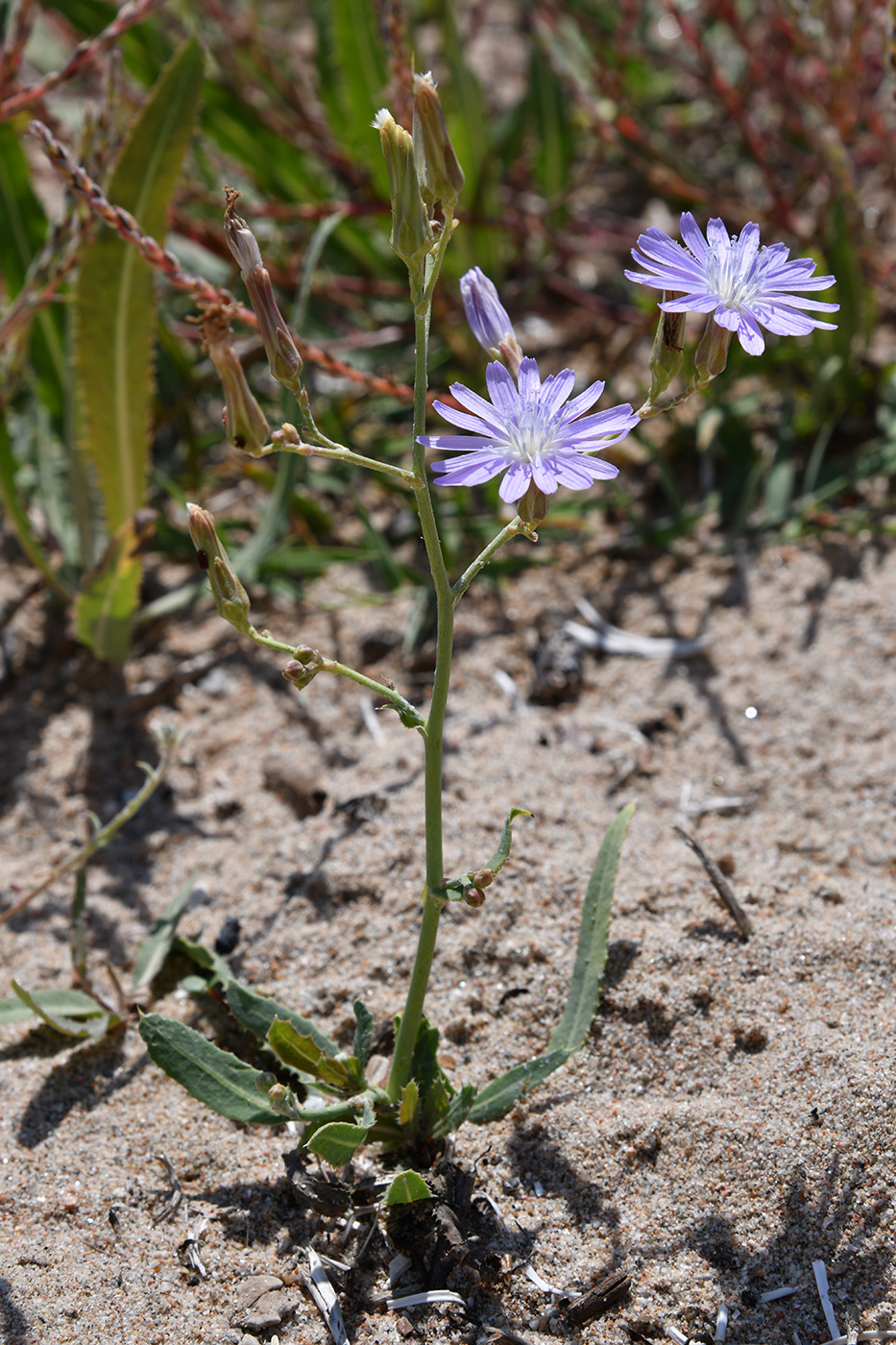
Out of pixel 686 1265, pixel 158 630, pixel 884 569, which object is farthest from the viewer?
pixel 158 630

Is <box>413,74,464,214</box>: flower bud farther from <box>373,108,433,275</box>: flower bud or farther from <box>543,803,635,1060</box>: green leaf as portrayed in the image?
<box>543,803,635,1060</box>: green leaf

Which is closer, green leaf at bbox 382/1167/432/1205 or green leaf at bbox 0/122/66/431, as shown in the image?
green leaf at bbox 382/1167/432/1205

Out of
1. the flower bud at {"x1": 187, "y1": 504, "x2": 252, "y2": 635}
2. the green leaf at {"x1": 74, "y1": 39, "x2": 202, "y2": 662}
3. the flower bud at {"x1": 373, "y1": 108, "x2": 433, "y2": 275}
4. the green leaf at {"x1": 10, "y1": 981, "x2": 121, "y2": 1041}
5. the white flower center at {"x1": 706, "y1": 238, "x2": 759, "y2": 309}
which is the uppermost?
the green leaf at {"x1": 74, "y1": 39, "x2": 202, "y2": 662}

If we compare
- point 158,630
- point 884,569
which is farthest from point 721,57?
point 158,630

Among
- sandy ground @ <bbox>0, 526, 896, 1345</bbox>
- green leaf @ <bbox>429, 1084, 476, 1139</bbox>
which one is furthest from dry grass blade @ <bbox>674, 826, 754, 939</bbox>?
green leaf @ <bbox>429, 1084, 476, 1139</bbox>

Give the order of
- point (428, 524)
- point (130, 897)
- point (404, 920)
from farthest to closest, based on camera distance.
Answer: point (130, 897)
point (404, 920)
point (428, 524)

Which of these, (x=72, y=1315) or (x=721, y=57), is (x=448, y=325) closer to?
(x=721, y=57)

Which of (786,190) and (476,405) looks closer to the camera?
(476,405)
